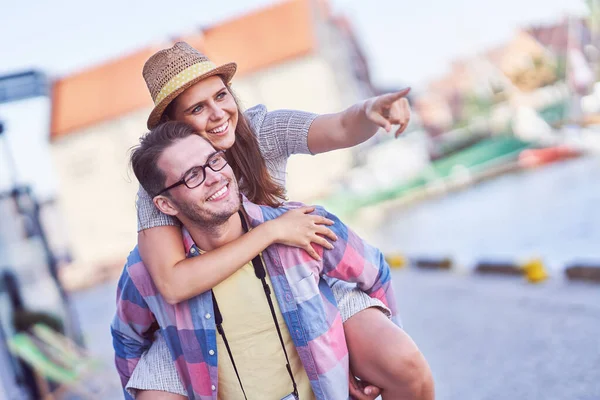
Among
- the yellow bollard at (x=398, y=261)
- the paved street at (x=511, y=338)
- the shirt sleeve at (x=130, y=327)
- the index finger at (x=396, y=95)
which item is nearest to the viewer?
the index finger at (x=396, y=95)

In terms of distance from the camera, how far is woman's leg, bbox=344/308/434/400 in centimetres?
199

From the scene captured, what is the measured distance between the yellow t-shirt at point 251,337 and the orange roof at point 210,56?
26860 millimetres

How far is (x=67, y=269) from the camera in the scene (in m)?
27.7

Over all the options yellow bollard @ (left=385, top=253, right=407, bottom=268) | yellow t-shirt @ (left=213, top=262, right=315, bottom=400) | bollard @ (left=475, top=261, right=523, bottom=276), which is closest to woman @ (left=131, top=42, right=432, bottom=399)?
yellow t-shirt @ (left=213, top=262, right=315, bottom=400)

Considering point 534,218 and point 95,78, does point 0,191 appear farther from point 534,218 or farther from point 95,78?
point 95,78

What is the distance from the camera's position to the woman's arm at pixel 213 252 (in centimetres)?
205

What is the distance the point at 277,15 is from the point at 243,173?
30.4 metres

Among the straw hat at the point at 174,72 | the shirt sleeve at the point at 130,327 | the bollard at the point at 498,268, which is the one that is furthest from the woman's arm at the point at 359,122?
the bollard at the point at 498,268

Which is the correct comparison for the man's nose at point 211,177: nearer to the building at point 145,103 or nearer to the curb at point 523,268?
the curb at point 523,268

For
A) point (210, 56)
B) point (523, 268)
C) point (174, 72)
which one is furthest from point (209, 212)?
point (210, 56)

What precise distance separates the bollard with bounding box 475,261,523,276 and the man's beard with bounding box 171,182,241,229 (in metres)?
4.77

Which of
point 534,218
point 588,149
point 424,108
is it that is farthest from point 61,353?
point 424,108

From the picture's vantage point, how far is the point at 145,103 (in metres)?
31.0

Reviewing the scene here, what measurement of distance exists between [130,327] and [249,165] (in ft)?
2.42
